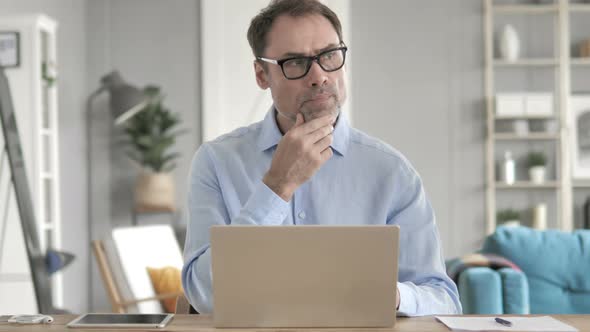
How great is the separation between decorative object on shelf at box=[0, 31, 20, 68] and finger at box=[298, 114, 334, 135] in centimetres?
384

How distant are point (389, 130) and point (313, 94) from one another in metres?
5.15

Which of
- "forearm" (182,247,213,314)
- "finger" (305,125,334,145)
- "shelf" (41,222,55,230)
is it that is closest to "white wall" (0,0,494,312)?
"shelf" (41,222,55,230)

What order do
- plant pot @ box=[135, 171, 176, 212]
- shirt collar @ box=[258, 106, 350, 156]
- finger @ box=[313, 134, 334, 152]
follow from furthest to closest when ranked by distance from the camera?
plant pot @ box=[135, 171, 176, 212] < shirt collar @ box=[258, 106, 350, 156] < finger @ box=[313, 134, 334, 152]

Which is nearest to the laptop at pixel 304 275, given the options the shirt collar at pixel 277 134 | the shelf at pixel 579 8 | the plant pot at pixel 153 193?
the shirt collar at pixel 277 134

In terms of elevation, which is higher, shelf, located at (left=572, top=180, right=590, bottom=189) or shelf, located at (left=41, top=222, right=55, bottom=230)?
shelf, located at (left=572, top=180, right=590, bottom=189)

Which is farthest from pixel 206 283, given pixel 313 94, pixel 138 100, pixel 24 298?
pixel 138 100

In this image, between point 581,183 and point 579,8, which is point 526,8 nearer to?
point 579,8

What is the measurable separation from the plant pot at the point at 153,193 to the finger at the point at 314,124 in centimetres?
483

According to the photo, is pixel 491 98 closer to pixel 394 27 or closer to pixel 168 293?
pixel 394 27

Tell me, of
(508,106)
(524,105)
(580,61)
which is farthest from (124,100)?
(580,61)

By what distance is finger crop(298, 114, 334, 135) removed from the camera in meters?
1.76

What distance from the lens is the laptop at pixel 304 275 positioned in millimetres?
1381

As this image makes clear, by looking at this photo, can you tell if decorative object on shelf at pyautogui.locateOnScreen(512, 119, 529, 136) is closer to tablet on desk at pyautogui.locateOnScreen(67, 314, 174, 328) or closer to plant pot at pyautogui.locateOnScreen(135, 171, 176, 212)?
plant pot at pyautogui.locateOnScreen(135, 171, 176, 212)

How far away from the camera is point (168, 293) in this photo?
4492 millimetres
